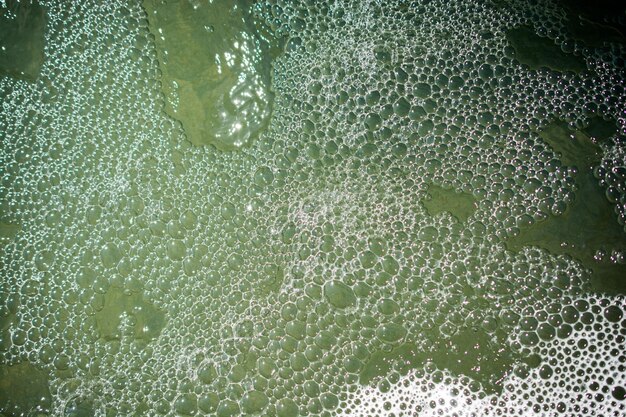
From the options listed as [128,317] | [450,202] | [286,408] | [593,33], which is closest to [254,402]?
[286,408]

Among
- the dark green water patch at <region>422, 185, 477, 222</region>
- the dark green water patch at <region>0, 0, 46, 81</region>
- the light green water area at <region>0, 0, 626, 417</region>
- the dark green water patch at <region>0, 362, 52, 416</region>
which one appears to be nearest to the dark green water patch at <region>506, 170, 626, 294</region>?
the light green water area at <region>0, 0, 626, 417</region>

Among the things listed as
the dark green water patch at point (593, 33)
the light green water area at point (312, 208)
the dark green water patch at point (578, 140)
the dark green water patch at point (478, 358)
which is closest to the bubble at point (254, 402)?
the light green water area at point (312, 208)

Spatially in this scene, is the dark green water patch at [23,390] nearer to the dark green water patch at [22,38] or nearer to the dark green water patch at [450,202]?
the dark green water patch at [22,38]

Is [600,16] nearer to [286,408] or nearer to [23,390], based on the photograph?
[286,408]

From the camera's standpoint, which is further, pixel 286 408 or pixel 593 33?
pixel 593 33

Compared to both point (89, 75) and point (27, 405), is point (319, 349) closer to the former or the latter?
point (27, 405)

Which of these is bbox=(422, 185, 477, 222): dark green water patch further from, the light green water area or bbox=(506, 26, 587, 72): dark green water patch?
bbox=(506, 26, 587, 72): dark green water patch

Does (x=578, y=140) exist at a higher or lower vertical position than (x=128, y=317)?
higher

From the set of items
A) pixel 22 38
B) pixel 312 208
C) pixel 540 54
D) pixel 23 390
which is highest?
pixel 540 54
